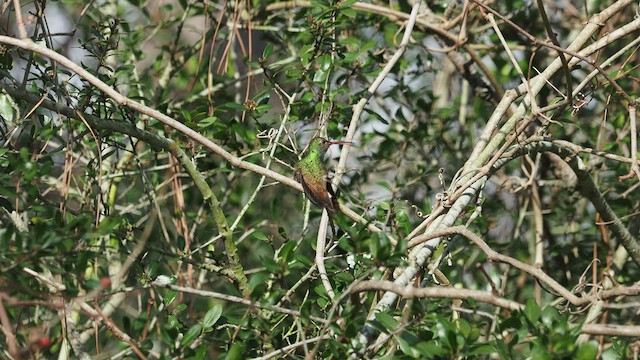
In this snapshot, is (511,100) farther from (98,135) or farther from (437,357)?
(98,135)

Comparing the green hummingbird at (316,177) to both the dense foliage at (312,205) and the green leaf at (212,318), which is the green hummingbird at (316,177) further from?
the green leaf at (212,318)

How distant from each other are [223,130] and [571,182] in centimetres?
154

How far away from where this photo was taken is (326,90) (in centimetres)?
282

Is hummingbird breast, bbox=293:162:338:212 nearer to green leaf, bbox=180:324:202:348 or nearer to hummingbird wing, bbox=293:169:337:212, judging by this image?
hummingbird wing, bbox=293:169:337:212

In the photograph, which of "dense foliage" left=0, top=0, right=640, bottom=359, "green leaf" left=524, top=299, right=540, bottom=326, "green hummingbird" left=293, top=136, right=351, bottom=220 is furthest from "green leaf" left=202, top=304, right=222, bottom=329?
"green leaf" left=524, top=299, right=540, bottom=326

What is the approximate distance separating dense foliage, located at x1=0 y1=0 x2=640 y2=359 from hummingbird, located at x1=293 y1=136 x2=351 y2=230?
0.17ft

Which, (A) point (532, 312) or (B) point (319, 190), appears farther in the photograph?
(B) point (319, 190)

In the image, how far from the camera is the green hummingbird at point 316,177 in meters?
2.36

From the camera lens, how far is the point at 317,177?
95.7 inches

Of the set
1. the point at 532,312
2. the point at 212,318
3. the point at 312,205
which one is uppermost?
the point at 532,312

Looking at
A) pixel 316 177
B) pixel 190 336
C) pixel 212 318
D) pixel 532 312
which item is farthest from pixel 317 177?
pixel 532 312

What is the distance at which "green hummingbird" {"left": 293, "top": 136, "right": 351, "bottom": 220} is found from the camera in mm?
2355

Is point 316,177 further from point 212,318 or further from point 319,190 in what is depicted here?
point 212,318

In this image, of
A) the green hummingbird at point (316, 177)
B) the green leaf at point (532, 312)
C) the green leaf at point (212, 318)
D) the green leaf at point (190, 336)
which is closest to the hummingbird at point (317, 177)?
the green hummingbird at point (316, 177)
